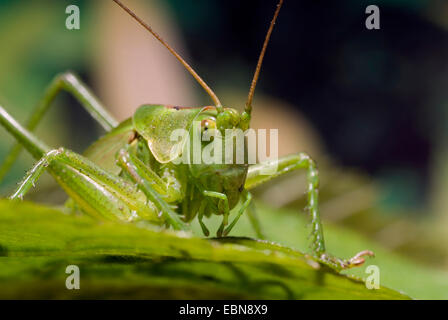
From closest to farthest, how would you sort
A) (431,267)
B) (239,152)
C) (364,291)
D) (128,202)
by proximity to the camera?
1. (364,291)
2. (239,152)
3. (128,202)
4. (431,267)

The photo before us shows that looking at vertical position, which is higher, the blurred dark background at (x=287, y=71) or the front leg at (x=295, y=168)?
the blurred dark background at (x=287, y=71)

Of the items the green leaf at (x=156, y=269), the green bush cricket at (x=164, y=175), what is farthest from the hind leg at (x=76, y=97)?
the green leaf at (x=156, y=269)

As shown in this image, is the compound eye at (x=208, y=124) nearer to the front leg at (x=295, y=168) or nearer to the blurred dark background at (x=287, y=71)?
the front leg at (x=295, y=168)

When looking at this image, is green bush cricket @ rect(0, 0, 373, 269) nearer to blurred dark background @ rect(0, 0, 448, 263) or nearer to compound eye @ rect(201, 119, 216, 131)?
compound eye @ rect(201, 119, 216, 131)

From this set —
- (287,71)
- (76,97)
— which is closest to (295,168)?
(76,97)
